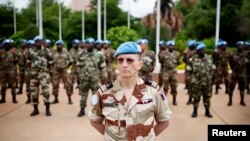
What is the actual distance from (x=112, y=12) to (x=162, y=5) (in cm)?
974

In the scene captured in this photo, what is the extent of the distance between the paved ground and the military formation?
0.31 metres

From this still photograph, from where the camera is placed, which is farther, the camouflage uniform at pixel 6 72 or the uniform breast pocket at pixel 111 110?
the camouflage uniform at pixel 6 72

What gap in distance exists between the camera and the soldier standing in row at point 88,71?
8555mm

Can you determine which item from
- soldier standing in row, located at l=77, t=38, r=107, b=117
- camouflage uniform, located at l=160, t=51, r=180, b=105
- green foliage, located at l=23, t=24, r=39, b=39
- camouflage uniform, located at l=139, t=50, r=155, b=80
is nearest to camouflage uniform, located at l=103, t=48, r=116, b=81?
camouflage uniform, located at l=160, t=51, r=180, b=105

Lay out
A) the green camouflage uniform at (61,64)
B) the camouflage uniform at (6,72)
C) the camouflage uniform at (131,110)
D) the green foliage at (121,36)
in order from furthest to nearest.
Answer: the green foliage at (121,36) < the green camouflage uniform at (61,64) < the camouflage uniform at (6,72) < the camouflage uniform at (131,110)

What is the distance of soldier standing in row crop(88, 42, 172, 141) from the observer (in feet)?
8.36

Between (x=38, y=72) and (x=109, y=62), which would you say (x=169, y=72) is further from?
(x=38, y=72)

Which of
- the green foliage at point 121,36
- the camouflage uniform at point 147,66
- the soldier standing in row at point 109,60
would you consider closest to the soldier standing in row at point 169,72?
the camouflage uniform at point 147,66

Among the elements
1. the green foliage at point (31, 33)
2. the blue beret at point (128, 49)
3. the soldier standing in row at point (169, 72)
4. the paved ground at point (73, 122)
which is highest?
the green foliage at point (31, 33)

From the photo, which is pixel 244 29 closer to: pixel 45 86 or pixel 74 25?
pixel 74 25

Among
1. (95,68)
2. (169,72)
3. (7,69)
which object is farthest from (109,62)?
(95,68)

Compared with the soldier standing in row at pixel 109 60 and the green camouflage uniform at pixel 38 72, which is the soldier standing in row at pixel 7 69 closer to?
the green camouflage uniform at pixel 38 72

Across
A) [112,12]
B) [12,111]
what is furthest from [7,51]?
[112,12]

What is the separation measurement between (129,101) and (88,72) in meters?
6.05
